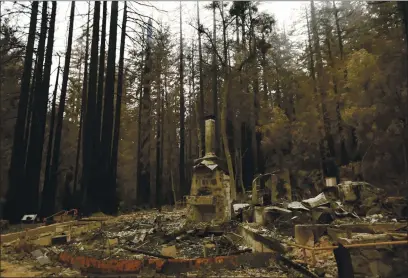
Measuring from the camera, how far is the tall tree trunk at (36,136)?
10.7m

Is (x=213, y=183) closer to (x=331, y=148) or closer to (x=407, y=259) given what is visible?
(x=407, y=259)

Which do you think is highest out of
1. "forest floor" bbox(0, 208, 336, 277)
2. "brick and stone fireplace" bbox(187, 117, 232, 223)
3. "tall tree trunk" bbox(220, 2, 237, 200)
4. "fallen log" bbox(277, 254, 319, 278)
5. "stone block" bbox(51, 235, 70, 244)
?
"tall tree trunk" bbox(220, 2, 237, 200)

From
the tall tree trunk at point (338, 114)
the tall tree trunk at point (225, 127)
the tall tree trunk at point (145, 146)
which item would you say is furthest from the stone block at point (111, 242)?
the tall tree trunk at point (338, 114)

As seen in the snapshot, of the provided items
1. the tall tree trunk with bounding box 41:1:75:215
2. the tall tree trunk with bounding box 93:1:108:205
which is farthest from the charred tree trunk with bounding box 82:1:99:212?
the tall tree trunk with bounding box 41:1:75:215

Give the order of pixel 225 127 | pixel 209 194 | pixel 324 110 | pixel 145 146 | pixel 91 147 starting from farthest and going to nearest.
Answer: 1. pixel 145 146
2. pixel 324 110
3. pixel 225 127
4. pixel 91 147
5. pixel 209 194

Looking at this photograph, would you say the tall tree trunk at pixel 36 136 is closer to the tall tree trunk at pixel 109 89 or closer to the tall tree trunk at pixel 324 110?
the tall tree trunk at pixel 109 89

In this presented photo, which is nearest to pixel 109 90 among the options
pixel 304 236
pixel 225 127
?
pixel 225 127

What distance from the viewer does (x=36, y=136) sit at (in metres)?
11.4

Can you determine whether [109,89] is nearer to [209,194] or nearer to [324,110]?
[209,194]

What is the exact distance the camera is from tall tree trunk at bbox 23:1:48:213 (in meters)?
10.7


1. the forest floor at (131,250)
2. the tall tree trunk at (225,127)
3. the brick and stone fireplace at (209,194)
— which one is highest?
the tall tree trunk at (225,127)

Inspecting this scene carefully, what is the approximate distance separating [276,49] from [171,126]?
41.1ft

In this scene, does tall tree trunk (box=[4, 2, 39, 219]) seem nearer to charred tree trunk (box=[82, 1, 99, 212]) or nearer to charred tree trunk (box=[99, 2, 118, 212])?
charred tree trunk (box=[82, 1, 99, 212])

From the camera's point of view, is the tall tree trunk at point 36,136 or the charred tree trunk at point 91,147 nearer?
the tall tree trunk at point 36,136
